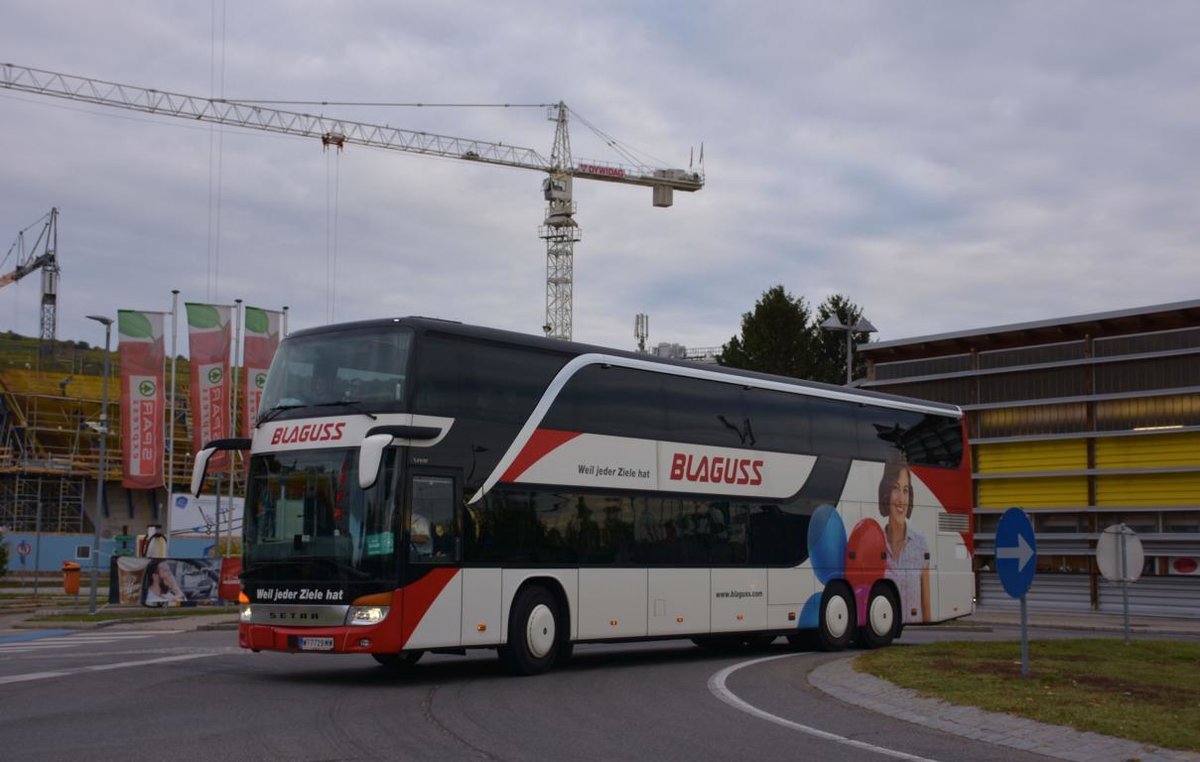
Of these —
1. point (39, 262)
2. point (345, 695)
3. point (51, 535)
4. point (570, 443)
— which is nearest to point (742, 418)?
point (570, 443)

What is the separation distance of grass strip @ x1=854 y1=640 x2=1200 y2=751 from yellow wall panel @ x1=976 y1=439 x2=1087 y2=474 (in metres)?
19.0

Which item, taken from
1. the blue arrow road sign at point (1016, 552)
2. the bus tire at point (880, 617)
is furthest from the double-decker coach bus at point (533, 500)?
the blue arrow road sign at point (1016, 552)

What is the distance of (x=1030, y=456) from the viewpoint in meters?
40.8

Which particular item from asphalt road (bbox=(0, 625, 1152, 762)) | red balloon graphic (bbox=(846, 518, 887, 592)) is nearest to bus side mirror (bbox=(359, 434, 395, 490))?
asphalt road (bbox=(0, 625, 1152, 762))

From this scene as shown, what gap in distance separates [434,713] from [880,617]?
12632 millimetres

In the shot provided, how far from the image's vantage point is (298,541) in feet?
51.0

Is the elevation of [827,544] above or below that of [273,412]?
below

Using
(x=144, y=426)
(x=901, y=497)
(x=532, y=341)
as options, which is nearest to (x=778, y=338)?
(x=144, y=426)

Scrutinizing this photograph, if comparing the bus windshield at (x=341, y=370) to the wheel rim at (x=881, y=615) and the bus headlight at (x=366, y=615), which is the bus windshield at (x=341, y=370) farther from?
the wheel rim at (x=881, y=615)

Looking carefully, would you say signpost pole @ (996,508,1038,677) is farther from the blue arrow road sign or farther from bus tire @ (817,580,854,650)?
bus tire @ (817,580,854,650)

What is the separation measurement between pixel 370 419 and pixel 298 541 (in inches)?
67.6

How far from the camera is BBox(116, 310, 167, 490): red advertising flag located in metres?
42.9

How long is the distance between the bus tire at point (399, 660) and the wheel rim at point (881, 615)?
890 centimetres

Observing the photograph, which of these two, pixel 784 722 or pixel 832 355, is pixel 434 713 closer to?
pixel 784 722
